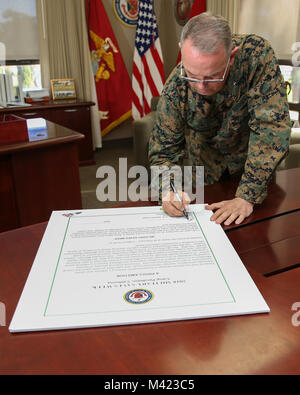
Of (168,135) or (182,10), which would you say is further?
(182,10)

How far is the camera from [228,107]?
4.31 feet

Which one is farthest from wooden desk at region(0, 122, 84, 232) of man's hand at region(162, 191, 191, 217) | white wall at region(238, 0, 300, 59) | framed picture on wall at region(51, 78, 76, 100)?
framed picture on wall at region(51, 78, 76, 100)

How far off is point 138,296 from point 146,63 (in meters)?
4.60

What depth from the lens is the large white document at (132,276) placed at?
0.64 meters

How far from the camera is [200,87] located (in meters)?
1.08

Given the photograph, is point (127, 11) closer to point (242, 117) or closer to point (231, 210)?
point (242, 117)

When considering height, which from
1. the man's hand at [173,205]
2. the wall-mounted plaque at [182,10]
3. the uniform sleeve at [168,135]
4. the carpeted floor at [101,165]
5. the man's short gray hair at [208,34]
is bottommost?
the carpeted floor at [101,165]

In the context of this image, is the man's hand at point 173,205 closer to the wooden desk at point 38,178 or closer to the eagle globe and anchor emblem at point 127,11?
the wooden desk at point 38,178

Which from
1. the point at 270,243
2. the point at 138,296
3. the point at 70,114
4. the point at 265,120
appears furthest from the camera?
the point at 70,114

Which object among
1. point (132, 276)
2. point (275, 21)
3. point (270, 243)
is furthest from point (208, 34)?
point (275, 21)

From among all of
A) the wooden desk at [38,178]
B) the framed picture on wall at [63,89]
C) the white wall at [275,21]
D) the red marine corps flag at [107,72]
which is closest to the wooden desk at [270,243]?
the wooden desk at [38,178]

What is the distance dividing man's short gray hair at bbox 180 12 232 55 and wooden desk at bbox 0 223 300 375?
67 centimetres

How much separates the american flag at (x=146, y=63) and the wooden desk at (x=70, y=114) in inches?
26.9

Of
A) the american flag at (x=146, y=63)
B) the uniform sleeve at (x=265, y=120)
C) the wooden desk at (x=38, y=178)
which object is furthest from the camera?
the american flag at (x=146, y=63)
